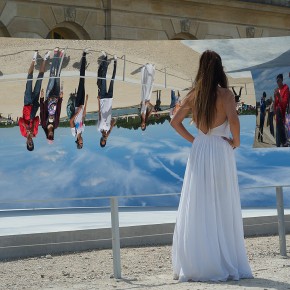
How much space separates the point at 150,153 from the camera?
17375mm

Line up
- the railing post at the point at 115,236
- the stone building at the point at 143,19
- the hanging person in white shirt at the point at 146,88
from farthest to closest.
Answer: the stone building at the point at 143,19
the hanging person in white shirt at the point at 146,88
the railing post at the point at 115,236

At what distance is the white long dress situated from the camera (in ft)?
33.6

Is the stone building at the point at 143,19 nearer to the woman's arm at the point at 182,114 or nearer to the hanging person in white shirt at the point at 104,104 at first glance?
the hanging person in white shirt at the point at 104,104

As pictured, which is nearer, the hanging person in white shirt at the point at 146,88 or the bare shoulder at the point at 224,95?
the bare shoulder at the point at 224,95

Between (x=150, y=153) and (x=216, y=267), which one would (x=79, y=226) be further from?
(x=216, y=267)

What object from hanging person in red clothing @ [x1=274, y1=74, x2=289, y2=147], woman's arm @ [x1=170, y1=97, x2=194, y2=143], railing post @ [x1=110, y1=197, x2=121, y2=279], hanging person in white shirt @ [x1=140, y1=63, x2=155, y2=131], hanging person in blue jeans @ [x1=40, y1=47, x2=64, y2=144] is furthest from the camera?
hanging person in red clothing @ [x1=274, y1=74, x2=289, y2=147]

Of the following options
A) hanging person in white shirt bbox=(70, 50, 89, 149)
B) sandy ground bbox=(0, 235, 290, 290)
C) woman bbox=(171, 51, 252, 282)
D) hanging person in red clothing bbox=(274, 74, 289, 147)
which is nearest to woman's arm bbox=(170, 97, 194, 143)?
woman bbox=(171, 51, 252, 282)

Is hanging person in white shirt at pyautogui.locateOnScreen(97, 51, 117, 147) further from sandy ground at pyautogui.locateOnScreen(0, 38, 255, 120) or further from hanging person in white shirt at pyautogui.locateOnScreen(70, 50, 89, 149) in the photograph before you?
hanging person in white shirt at pyautogui.locateOnScreen(70, 50, 89, 149)

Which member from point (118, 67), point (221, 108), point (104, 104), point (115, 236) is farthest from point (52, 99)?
point (221, 108)

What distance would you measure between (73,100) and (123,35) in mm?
12682

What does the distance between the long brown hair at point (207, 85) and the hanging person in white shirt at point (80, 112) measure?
6.94m

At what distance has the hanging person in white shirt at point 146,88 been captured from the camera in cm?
1766

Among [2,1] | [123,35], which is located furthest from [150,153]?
[123,35]

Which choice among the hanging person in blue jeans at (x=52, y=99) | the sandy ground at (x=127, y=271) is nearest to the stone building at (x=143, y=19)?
the hanging person in blue jeans at (x=52, y=99)
